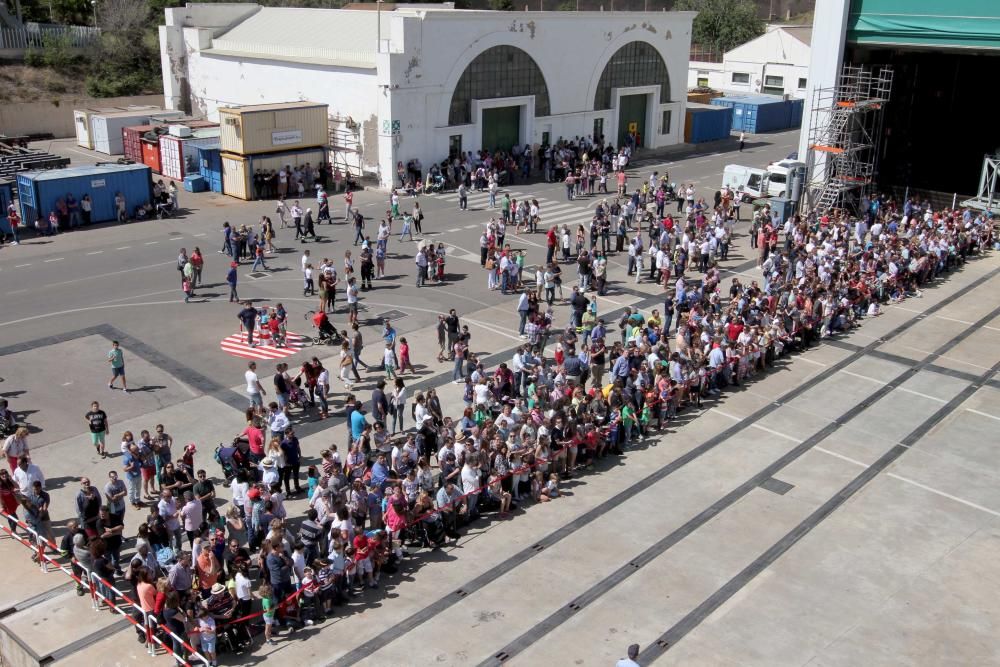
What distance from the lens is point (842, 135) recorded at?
40.2m

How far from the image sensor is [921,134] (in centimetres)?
4688

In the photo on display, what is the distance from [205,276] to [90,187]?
390 inches

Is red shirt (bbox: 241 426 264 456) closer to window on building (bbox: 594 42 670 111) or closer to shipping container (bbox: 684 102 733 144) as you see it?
window on building (bbox: 594 42 670 111)

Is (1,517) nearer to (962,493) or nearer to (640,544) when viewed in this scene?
(640,544)

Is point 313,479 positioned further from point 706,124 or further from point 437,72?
point 706,124

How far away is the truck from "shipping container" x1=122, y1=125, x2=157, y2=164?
95.2ft


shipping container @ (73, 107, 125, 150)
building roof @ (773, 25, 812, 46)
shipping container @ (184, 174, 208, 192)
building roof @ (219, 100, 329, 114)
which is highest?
building roof @ (773, 25, 812, 46)

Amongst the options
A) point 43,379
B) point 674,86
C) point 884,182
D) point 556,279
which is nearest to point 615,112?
point 674,86

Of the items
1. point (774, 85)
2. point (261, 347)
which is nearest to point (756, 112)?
point (774, 85)

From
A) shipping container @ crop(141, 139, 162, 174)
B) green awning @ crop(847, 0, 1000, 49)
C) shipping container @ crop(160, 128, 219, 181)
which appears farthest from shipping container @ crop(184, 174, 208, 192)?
green awning @ crop(847, 0, 1000, 49)

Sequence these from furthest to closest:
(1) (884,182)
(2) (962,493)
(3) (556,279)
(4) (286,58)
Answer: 1. (4) (286,58)
2. (1) (884,182)
3. (3) (556,279)
4. (2) (962,493)

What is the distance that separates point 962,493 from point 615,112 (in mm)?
39379

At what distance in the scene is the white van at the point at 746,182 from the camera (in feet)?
137

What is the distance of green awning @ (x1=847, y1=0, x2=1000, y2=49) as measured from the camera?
113 feet
